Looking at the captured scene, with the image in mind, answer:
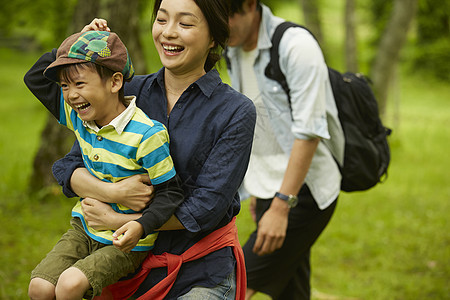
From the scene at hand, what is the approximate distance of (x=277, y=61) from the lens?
307 cm

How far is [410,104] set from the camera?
19625 millimetres

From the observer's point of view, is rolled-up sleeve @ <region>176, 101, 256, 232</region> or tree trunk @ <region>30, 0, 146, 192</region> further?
tree trunk @ <region>30, 0, 146, 192</region>

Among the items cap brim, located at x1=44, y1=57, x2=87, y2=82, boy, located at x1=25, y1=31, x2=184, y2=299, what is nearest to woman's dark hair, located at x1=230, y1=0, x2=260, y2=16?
boy, located at x1=25, y1=31, x2=184, y2=299

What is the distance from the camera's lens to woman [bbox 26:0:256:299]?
6.66 ft

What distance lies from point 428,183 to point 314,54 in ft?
22.6

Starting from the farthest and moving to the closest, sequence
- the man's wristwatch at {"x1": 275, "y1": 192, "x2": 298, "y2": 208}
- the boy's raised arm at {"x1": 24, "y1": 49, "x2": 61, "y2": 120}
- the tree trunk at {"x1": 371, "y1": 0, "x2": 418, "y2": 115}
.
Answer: the tree trunk at {"x1": 371, "y1": 0, "x2": 418, "y2": 115}
the man's wristwatch at {"x1": 275, "y1": 192, "x2": 298, "y2": 208}
the boy's raised arm at {"x1": 24, "y1": 49, "x2": 61, "y2": 120}

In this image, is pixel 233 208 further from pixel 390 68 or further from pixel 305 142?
pixel 390 68

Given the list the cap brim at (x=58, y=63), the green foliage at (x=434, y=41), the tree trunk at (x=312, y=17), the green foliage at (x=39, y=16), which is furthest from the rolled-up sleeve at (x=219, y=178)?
the green foliage at (x=434, y=41)

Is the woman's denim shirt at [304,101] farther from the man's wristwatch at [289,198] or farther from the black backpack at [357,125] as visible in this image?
the man's wristwatch at [289,198]

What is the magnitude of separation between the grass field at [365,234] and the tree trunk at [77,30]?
1.11 feet

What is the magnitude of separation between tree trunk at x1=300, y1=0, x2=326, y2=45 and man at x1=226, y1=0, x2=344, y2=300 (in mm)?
7946

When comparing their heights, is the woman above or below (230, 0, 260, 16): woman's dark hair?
below

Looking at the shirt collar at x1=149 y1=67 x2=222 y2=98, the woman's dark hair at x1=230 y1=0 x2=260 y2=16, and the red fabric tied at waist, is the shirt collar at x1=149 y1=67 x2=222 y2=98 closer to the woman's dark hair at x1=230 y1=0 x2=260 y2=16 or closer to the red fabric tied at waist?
the red fabric tied at waist

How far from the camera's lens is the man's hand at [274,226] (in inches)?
121
